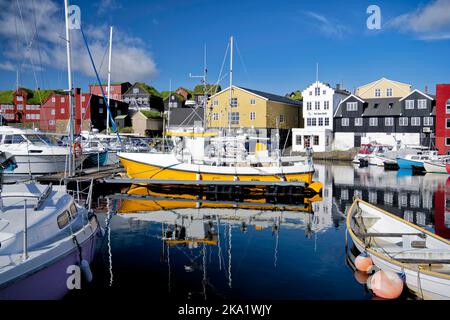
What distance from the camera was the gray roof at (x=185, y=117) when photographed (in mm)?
70750

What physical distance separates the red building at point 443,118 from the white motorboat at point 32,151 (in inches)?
1859

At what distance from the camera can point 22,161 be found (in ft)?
110

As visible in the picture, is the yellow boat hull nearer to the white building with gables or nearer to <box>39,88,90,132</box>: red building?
the white building with gables

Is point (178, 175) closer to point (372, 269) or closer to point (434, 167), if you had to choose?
Result: point (372, 269)

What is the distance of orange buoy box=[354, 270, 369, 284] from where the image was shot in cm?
1173

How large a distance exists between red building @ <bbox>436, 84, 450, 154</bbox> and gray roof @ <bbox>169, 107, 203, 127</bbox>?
122 feet

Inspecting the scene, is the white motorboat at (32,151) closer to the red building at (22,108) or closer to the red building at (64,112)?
the red building at (64,112)

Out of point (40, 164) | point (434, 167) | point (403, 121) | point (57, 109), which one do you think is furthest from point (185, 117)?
point (434, 167)

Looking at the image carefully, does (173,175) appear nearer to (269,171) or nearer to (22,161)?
(269,171)

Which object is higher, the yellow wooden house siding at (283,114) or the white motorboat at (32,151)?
the yellow wooden house siding at (283,114)

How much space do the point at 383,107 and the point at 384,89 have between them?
6.81 m

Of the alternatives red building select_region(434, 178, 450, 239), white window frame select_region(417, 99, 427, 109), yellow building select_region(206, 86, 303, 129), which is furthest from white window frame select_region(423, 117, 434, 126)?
red building select_region(434, 178, 450, 239)

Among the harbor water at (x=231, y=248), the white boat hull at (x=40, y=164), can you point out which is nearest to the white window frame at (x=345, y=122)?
the harbor water at (x=231, y=248)

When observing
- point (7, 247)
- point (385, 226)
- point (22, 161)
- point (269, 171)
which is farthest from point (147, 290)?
point (22, 161)
